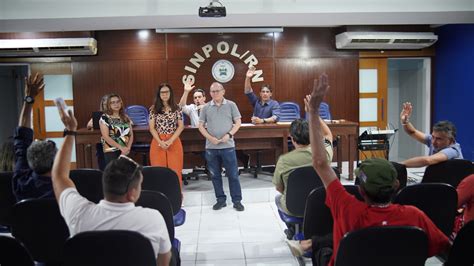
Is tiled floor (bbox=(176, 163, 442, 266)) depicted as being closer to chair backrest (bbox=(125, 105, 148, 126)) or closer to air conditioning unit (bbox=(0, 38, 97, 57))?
chair backrest (bbox=(125, 105, 148, 126))

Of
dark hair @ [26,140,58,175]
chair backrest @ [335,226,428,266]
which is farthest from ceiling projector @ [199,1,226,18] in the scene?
chair backrest @ [335,226,428,266]

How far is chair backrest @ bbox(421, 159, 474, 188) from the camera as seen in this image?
3.03m

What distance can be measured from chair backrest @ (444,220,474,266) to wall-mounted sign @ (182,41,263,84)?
610 cm

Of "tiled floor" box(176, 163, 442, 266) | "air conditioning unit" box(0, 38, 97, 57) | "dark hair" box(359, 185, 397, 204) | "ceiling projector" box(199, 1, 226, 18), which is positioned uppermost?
"ceiling projector" box(199, 1, 226, 18)

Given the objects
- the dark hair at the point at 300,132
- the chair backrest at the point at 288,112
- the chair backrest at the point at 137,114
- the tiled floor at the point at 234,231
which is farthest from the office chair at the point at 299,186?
the chair backrest at the point at 137,114

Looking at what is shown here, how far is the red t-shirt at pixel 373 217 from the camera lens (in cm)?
179

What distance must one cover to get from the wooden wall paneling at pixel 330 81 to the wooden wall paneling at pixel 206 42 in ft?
1.91

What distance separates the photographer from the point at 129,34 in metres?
7.54

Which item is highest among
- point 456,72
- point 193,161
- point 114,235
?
point 456,72

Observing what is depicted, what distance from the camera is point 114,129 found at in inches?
188

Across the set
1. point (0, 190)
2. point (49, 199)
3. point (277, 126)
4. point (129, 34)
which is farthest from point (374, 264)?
point (129, 34)

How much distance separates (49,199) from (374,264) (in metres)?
1.66

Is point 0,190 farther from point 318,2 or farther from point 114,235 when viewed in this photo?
point 318,2

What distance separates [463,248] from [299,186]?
1408mm
